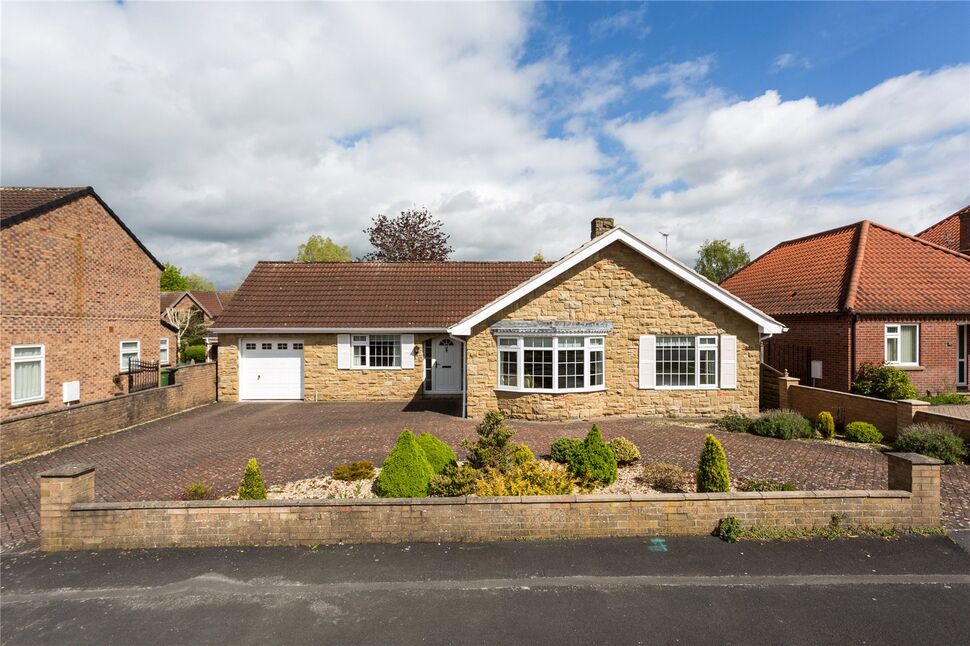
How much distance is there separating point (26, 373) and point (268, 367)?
23.1ft

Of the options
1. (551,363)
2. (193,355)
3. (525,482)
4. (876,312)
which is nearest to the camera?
(525,482)

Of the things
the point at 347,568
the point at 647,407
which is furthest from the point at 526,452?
the point at 647,407

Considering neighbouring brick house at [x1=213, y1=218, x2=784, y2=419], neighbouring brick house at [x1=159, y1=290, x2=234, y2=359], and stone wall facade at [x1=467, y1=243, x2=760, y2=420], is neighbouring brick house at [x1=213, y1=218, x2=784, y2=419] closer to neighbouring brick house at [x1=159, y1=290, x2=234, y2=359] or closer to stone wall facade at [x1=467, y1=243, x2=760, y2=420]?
A: stone wall facade at [x1=467, y1=243, x2=760, y2=420]

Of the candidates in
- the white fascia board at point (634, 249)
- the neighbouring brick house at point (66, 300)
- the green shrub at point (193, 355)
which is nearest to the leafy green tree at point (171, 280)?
the green shrub at point (193, 355)

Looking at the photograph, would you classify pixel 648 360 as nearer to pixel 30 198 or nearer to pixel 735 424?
pixel 735 424

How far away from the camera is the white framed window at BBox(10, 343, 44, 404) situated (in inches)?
576

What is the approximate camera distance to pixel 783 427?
12547mm

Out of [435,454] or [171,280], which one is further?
[171,280]

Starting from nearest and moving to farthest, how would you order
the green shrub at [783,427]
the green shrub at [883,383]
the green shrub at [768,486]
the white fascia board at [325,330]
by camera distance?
the green shrub at [768,486]
the green shrub at [783,427]
the green shrub at [883,383]
the white fascia board at [325,330]

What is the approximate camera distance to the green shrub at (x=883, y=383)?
47.8 ft

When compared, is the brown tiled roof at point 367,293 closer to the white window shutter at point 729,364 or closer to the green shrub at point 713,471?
the white window shutter at point 729,364

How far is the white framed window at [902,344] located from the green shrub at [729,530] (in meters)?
13.3

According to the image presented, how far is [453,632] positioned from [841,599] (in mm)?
4428

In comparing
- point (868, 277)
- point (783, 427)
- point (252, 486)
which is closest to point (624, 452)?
point (783, 427)
